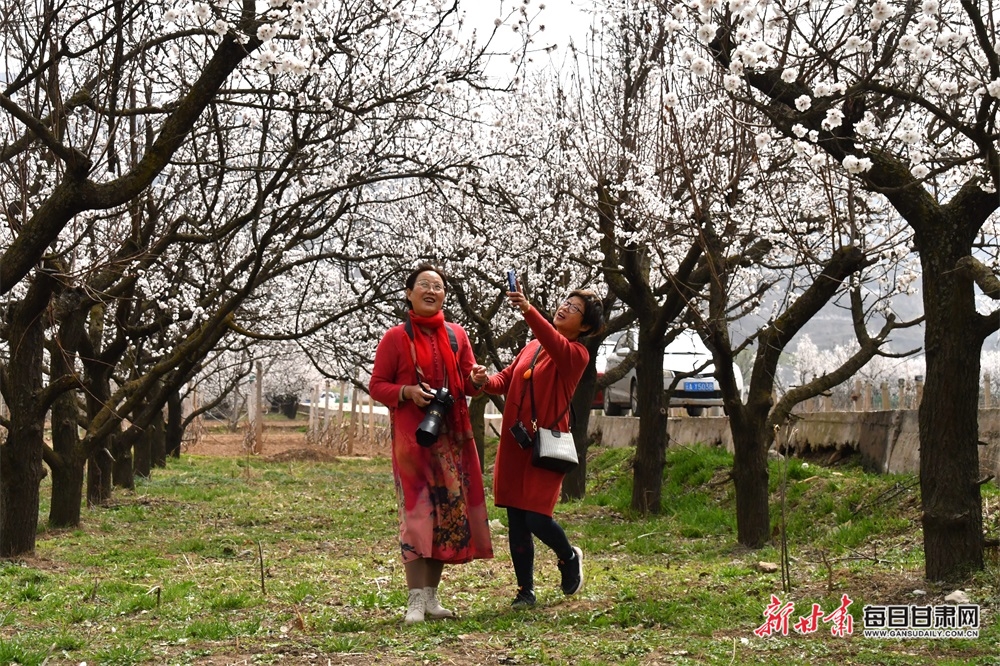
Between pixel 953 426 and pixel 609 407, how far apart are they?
18.8m

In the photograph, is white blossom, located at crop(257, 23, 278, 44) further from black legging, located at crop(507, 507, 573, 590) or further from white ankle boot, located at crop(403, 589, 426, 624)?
white ankle boot, located at crop(403, 589, 426, 624)

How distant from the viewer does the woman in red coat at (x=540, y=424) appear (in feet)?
21.5

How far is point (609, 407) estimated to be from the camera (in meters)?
25.2

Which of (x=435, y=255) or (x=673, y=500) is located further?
(x=435, y=255)

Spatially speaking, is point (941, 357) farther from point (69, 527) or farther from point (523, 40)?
point (69, 527)

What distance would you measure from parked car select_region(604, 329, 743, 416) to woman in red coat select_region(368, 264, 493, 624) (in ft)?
45.7

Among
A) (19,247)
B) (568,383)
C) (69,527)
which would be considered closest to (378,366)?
(568,383)

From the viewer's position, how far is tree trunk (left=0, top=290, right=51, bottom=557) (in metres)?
9.84

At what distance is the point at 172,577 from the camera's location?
28.7ft

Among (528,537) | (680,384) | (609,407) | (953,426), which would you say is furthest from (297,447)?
(953,426)

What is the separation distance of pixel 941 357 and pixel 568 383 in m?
2.24

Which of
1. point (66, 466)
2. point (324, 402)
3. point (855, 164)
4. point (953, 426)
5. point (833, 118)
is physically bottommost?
point (66, 466)

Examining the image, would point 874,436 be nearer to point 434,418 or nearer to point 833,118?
point 833,118

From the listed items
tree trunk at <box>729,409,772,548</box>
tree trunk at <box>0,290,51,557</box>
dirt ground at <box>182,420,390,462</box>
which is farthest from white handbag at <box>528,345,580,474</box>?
dirt ground at <box>182,420,390,462</box>
